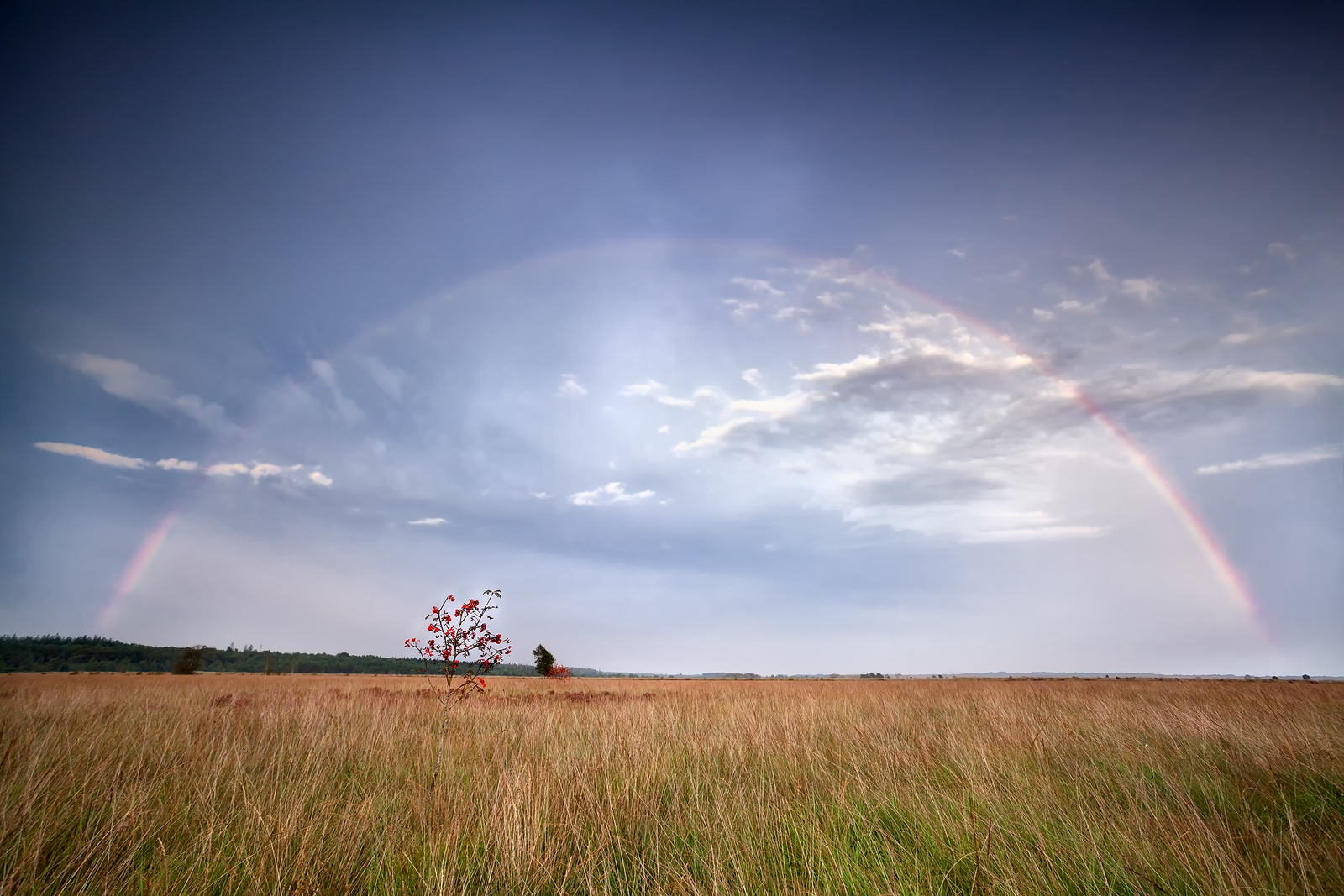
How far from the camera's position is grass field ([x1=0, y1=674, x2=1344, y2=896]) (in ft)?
9.58

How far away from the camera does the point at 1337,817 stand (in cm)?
400

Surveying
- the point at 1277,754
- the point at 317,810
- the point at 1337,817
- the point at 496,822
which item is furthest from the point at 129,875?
the point at 1277,754

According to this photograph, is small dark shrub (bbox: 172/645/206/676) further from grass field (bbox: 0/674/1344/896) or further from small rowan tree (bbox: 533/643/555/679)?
grass field (bbox: 0/674/1344/896)

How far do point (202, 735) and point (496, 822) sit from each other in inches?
202

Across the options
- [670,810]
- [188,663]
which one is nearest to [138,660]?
[188,663]

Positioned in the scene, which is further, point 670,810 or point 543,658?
point 543,658

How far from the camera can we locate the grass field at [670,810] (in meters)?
2.92

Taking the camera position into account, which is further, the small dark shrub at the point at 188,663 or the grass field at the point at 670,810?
the small dark shrub at the point at 188,663

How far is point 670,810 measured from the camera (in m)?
4.12

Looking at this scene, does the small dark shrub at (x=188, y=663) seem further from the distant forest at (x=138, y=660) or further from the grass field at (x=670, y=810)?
the grass field at (x=670, y=810)

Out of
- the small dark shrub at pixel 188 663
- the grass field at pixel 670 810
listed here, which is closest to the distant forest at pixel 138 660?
the small dark shrub at pixel 188 663

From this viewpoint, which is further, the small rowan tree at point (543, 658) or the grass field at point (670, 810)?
the small rowan tree at point (543, 658)

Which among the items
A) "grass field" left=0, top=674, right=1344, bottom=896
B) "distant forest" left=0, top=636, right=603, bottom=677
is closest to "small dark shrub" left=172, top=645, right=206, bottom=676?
"distant forest" left=0, top=636, right=603, bottom=677

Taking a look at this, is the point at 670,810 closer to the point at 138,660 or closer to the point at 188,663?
the point at 188,663
